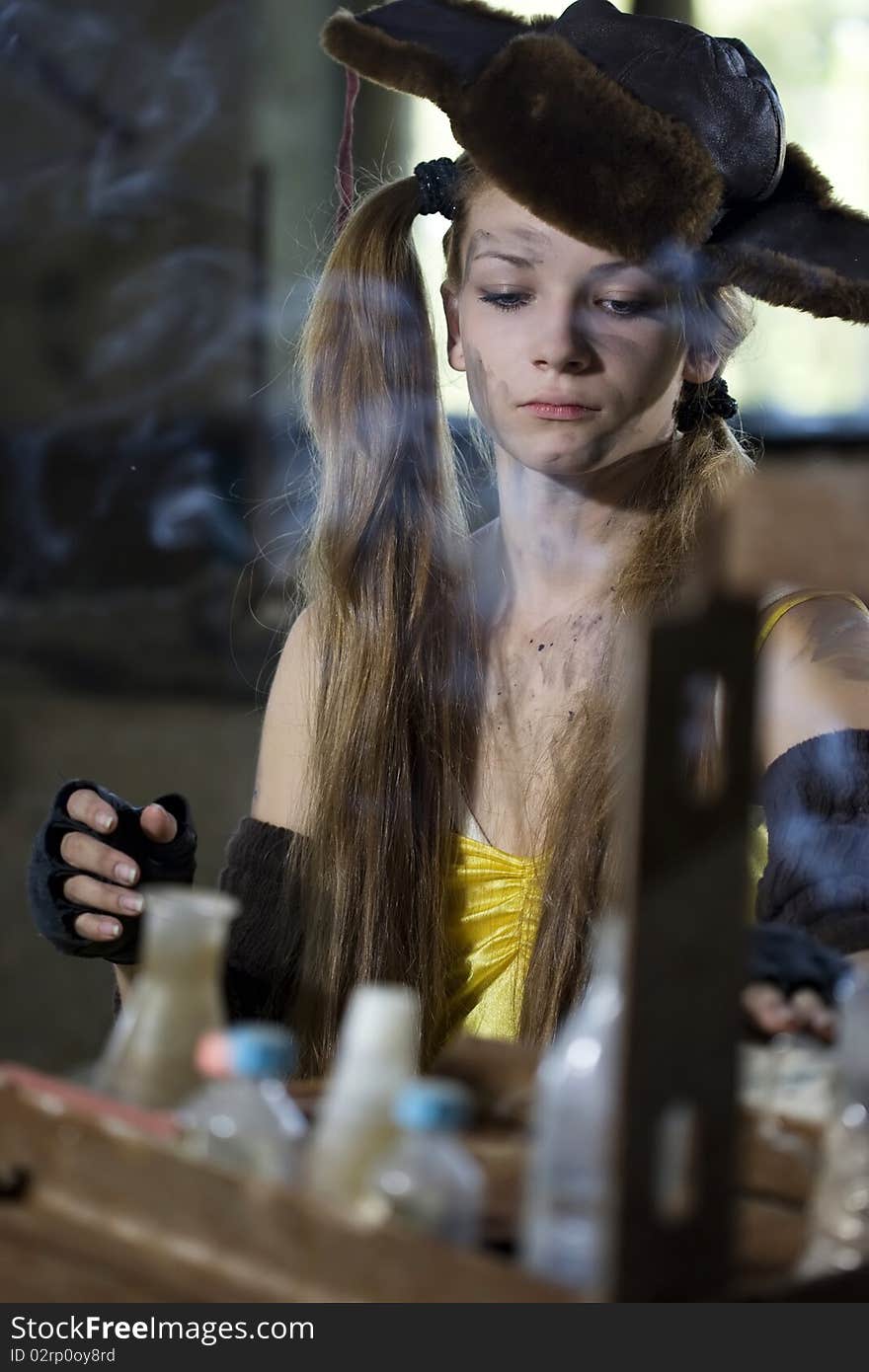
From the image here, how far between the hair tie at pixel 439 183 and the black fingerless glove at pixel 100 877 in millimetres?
651

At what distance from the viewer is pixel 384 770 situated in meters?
1.60

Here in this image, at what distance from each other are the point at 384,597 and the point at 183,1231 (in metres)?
1.02

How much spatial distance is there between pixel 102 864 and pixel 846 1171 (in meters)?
0.76

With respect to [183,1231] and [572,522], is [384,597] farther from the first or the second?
[183,1231]

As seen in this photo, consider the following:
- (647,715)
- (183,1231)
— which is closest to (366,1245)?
(183,1231)

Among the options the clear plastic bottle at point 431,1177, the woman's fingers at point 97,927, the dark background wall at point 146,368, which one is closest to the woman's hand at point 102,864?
the woman's fingers at point 97,927

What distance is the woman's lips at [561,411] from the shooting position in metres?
1.51

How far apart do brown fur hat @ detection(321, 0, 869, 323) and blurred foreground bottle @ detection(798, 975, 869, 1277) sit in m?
0.86

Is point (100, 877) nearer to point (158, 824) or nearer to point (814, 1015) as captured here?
point (158, 824)

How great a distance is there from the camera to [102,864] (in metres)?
1.36

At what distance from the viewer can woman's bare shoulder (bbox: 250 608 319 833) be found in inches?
65.9

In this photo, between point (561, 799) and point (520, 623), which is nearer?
point (561, 799)

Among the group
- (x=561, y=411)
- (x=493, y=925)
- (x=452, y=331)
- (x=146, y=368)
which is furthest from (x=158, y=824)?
(x=146, y=368)

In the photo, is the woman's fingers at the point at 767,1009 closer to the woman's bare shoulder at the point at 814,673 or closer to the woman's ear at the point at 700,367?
the woman's bare shoulder at the point at 814,673
